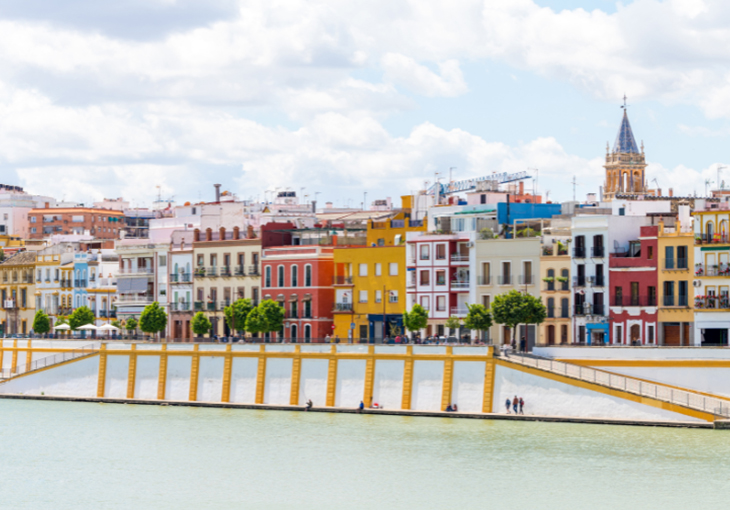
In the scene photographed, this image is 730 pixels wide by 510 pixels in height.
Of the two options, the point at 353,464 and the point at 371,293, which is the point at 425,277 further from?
the point at 353,464

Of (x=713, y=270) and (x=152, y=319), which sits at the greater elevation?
(x=713, y=270)

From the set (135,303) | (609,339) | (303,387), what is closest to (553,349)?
(609,339)

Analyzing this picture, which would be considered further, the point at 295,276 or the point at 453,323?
the point at 295,276

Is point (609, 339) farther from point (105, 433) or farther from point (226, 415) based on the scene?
point (105, 433)

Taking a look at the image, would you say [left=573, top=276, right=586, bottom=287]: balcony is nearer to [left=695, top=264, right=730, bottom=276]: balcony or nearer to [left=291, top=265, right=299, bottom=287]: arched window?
[left=695, top=264, right=730, bottom=276]: balcony

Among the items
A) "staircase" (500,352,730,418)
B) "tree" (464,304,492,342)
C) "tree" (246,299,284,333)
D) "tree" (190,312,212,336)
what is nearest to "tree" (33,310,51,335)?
"tree" (190,312,212,336)

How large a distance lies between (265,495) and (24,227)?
108620 millimetres

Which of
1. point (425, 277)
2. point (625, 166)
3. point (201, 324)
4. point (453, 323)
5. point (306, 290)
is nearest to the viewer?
point (453, 323)

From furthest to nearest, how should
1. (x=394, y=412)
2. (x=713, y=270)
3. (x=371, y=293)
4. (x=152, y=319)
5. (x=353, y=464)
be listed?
(x=152, y=319)
(x=371, y=293)
(x=713, y=270)
(x=394, y=412)
(x=353, y=464)

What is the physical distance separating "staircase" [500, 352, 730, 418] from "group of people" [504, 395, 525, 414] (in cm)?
167

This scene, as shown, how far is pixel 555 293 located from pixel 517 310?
4.16 meters

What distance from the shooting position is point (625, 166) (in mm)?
174375

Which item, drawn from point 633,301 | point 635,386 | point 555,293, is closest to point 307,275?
point 555,293

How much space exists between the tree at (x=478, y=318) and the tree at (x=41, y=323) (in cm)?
3727
